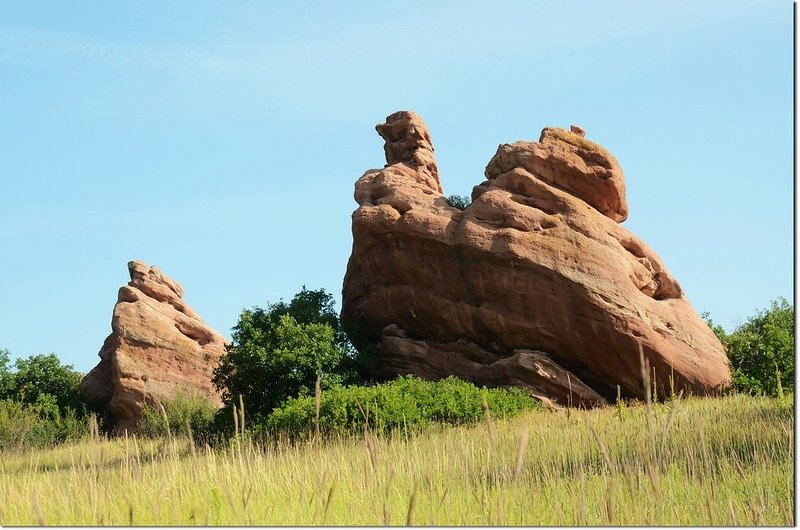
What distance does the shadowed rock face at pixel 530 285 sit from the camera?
2039cm

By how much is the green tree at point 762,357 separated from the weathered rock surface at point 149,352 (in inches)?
574

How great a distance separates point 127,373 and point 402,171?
9850 millimetres

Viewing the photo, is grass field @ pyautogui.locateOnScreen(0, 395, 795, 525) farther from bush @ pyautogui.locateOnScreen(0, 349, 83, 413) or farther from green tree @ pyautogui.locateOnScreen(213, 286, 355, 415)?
bush @ pyautogui.locateOnScreen(0, 349, 83, 413)

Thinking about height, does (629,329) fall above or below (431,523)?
above

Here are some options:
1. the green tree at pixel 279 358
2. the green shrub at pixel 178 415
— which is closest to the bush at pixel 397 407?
the green tree at pixel 279 358

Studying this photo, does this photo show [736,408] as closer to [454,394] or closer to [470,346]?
[454,394]

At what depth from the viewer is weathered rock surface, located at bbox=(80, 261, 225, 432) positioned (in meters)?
25.8

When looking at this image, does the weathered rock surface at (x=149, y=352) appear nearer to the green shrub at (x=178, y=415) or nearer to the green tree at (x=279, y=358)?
the green shrub at (x=178, y=415)

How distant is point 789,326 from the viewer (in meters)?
22.2

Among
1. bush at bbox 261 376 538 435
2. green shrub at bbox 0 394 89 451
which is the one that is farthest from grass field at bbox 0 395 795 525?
green shrub at bbox 0 394 89 451

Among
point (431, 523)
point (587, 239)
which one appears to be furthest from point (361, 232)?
point (431, 523)

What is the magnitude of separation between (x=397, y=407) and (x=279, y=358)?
171 inches

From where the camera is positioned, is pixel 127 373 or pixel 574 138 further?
pixel 127 373

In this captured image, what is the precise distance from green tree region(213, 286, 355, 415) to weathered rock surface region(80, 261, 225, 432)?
14.1 feet
